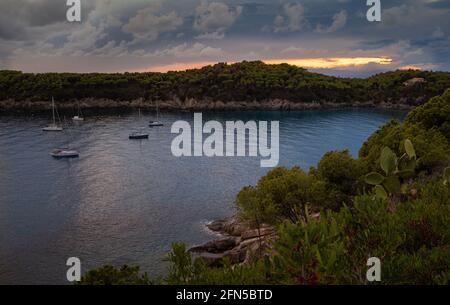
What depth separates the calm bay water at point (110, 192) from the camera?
41188 mm

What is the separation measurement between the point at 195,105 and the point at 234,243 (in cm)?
11911

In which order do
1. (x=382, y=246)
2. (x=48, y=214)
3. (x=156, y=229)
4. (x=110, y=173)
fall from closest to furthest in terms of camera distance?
(x=382, y=246) → (x=156, y=229) → (x=48, y=214) → (x=110, y=173)

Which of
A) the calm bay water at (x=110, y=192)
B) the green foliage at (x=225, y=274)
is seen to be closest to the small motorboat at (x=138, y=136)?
the calm bay water at (x=110, y=192)

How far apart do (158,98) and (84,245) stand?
125m

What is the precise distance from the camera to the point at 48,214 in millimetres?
51531

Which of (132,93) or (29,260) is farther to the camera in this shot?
(132,93)

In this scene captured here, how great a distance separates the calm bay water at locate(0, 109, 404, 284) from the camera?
4119 cm

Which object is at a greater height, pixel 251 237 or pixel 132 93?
pixel 132 93

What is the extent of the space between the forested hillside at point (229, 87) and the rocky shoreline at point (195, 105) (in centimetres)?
164

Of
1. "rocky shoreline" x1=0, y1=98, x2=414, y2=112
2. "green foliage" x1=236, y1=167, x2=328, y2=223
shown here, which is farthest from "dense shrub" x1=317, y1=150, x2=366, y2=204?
"rocky shoreline" x1=0, y1=98, x2=414, y2=112

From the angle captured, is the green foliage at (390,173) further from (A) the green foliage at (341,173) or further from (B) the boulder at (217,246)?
(B) the boulder at (217,246)

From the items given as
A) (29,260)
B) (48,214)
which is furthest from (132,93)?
(29,260)

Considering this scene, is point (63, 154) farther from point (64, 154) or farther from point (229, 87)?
point (229, 87)
